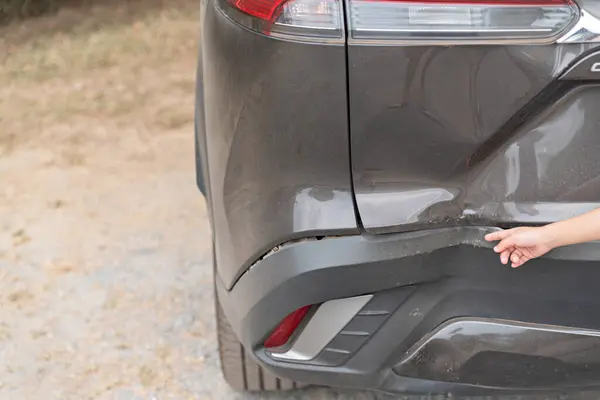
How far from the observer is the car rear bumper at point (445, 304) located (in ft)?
4.72

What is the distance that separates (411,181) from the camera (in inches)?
56.5

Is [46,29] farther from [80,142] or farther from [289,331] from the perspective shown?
[289,331]

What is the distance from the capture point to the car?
1.32 meters

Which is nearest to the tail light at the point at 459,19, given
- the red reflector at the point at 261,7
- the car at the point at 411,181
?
the car at the point at 411,181

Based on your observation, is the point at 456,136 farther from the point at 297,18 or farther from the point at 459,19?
the point at 297,18

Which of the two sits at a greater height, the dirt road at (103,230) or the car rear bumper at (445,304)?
the car rear bumper at (445,304)

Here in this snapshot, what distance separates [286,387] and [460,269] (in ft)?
3.17

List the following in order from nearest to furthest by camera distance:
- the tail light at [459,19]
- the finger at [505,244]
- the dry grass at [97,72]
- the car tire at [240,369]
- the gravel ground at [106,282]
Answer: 1. the tail light at [459,19]
2. the finger at [505,244]
3. the car tire at [240,369]
4. the gravel ground at [106,282]
5. the dry grass at [97,72]

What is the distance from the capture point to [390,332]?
59.2 inches

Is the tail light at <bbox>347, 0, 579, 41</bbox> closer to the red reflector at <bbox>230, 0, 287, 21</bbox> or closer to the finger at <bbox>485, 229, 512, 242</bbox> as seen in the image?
the red reflector at <bbox>230, 0, 287, 21</bbox>

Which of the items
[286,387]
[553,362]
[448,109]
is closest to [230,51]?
[448,109]

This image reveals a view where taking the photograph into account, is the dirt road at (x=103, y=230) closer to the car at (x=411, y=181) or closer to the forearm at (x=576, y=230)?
the car at (x=411, y=181)

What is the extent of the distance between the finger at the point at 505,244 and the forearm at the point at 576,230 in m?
0.07

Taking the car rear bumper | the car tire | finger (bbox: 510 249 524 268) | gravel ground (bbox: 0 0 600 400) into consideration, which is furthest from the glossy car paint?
gravel ground (bbox: 0 0 600 400)
